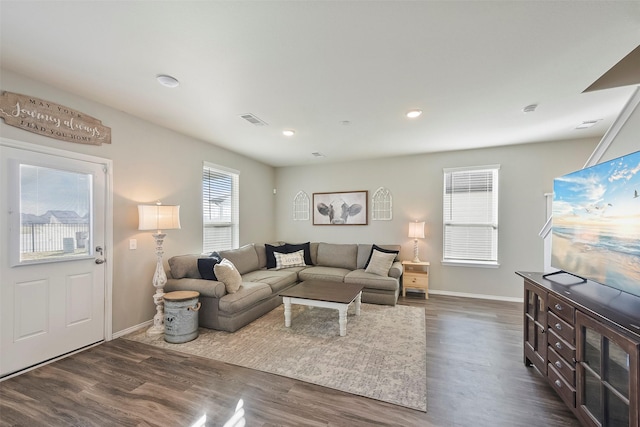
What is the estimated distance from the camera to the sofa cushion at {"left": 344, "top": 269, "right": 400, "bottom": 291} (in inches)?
164

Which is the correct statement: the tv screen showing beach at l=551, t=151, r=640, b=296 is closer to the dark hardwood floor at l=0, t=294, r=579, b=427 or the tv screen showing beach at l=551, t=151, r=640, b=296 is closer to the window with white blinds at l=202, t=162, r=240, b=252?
the dark hardwood floor at l=0, t=294, r=579, b=427

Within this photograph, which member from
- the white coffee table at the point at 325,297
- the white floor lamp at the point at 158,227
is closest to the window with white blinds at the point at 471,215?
the white coffee table at the point at 325,297

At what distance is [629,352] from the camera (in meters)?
1.27

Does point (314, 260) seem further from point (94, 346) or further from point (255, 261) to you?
point (94, 346)

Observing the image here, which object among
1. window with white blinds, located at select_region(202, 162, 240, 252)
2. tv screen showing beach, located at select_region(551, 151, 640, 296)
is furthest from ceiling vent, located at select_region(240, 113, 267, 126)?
tv screen showing beach, located at select_region(551, 151, 640, 296)

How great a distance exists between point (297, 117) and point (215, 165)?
78.9 inches

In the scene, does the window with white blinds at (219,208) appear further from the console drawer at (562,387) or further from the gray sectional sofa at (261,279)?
the console drawer at (562,387)

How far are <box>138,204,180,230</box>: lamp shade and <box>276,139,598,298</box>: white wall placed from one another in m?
3.12

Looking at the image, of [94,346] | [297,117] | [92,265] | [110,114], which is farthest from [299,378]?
[110,114]

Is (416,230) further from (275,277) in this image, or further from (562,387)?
(562,387)

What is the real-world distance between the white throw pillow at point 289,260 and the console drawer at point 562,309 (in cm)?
379

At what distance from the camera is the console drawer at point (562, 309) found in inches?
69.6

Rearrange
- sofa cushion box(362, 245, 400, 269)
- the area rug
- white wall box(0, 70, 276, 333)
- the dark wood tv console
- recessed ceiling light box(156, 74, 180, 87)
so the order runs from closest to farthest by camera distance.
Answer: the dark wood tv console
the area rug
recessed ceiling light box(156, 74, 180, 87)
white wall box(0, 70, 276, 333)
sofa cushion box(362, 245, 400, 269)

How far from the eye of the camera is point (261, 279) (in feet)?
13.4
